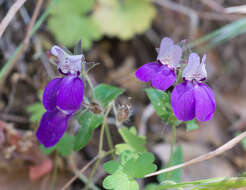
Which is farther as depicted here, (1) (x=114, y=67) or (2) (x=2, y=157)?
(1) (x=114, y=67)

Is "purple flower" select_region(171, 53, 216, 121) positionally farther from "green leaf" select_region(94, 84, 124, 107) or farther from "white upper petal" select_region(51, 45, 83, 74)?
"white upper petal" select_region(51, 45, 83, 74)

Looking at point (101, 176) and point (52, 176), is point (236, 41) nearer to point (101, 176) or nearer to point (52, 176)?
point (101, 176)

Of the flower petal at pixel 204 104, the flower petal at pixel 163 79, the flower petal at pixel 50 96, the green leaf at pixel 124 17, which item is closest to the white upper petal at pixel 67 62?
the flower petal at pixel 50 96

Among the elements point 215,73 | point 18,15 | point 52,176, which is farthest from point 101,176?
point 215,73

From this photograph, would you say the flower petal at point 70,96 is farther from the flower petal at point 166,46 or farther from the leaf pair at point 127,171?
the flower petal at point 166,46

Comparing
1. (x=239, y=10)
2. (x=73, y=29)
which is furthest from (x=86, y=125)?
(x=73, y=29)

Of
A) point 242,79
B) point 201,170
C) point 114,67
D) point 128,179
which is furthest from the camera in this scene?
point 242,79

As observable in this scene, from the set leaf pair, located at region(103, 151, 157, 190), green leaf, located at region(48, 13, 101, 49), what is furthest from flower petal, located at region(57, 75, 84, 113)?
green leaf, located at region(48, 13, 101, 49)
